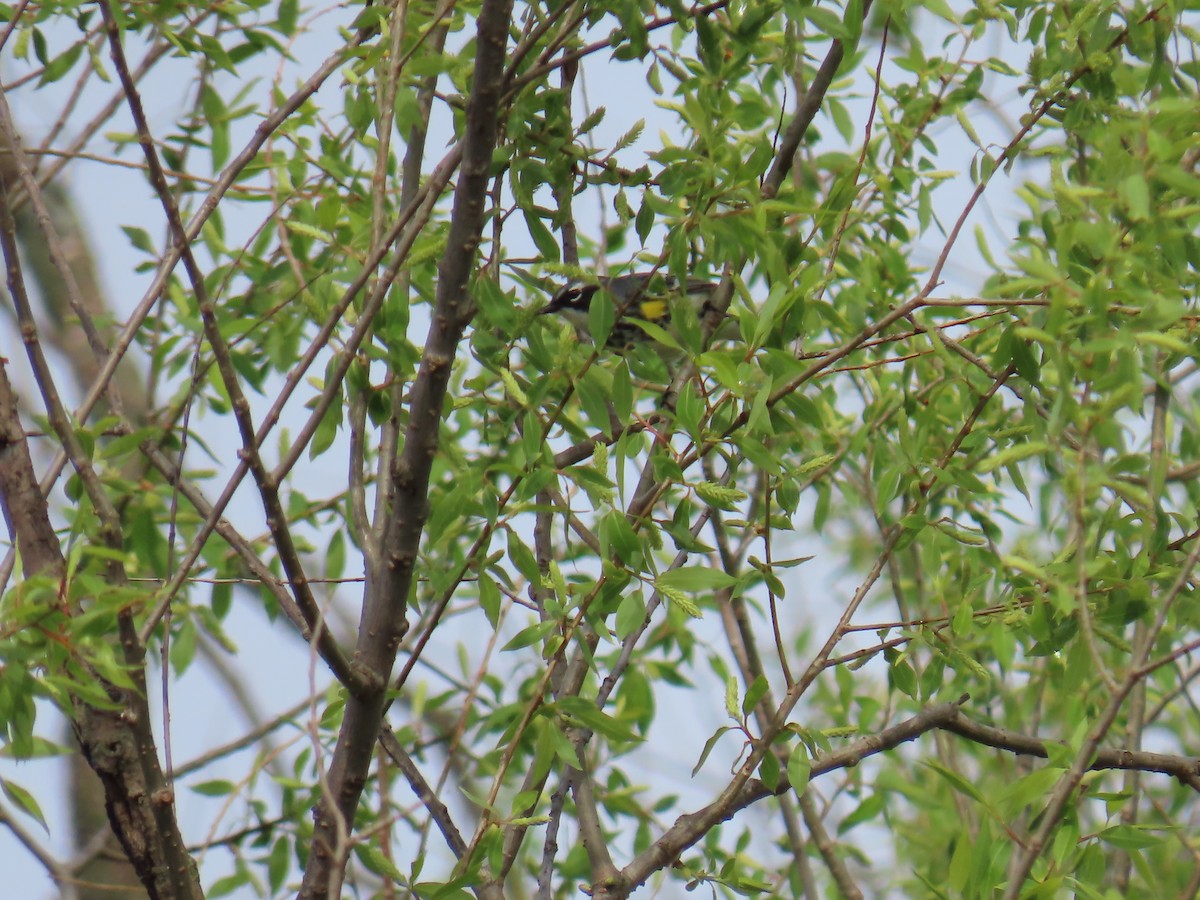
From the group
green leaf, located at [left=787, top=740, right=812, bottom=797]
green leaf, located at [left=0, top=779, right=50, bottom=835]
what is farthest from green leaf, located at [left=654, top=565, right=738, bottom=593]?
green leaf, located at [left=0, top=779, right=50, bottom=835]

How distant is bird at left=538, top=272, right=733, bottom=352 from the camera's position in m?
2.20

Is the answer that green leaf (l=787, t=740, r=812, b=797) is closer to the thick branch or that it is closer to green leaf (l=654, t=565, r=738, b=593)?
green leaf (l=654, t=565, r=738, b=593)

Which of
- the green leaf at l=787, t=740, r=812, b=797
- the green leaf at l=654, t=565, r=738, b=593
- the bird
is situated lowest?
the green leaf at l=787, t=740, r=812, b=797

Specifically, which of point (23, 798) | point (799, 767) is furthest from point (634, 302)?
point (23, 798)

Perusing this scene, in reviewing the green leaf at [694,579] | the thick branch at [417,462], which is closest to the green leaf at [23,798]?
the thick branch at [417,462]

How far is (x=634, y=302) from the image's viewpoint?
2291 millimetres

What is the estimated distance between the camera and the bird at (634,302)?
7.20 ft

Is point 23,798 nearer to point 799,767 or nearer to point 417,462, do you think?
point 417,462

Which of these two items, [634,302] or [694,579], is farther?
[634,302]

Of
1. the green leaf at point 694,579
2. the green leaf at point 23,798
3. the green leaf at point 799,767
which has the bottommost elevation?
the green leaf at point 799,767

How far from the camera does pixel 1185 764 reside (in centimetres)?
254

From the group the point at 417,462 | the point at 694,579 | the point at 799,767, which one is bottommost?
the point at 799,767

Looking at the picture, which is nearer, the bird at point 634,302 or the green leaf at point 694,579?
the green leaf at point 694,579

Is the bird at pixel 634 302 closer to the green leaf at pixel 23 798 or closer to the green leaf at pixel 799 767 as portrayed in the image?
the green leaf at pixel 799 767
